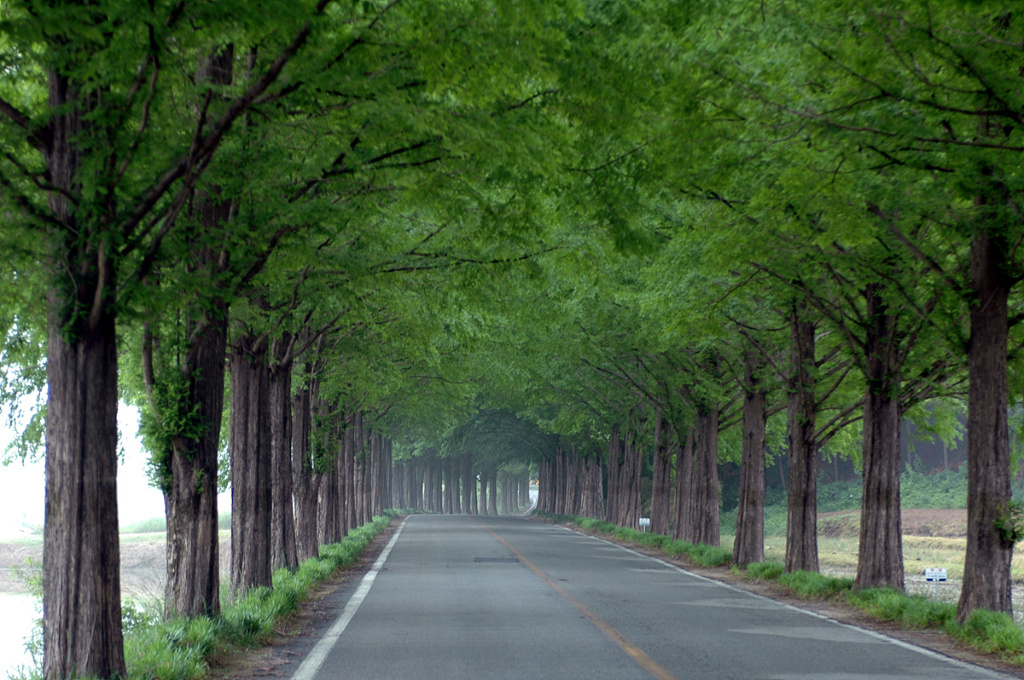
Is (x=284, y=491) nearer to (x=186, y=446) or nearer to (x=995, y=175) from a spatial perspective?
(x=186, y=446)

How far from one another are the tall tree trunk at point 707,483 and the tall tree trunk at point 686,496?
1.68 meters

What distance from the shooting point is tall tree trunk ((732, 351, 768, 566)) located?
23.5 metres

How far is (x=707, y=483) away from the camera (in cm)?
2902

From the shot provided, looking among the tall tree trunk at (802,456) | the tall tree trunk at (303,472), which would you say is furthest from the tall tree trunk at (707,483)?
the tall tree trunk at (303,472)

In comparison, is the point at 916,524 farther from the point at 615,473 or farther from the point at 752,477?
the point at 752,477

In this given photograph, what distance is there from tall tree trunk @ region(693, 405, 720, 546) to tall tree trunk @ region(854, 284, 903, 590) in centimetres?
1167

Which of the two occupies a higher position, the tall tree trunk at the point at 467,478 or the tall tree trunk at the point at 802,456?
the tall tree trunk at the point at 802,456

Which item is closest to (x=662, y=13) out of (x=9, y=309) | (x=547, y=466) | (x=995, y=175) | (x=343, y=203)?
(x=343, y=203)

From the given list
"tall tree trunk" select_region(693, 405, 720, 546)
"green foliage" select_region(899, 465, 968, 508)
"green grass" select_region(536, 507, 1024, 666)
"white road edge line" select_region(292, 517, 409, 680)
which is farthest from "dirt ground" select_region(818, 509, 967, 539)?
"white road edge line" select_region(292, 517, 409, 680)

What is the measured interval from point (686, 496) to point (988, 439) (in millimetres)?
19539

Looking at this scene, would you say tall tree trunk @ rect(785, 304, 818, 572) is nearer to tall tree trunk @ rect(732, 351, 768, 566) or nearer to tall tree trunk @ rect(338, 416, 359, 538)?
tall tree trunk @ rect(732, 351, 768, 566)

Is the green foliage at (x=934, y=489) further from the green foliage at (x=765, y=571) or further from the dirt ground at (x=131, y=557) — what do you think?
the green foliage at (x=765, y=571)

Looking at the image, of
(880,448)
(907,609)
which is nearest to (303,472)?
(880,448)

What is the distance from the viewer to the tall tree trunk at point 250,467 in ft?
50.1
